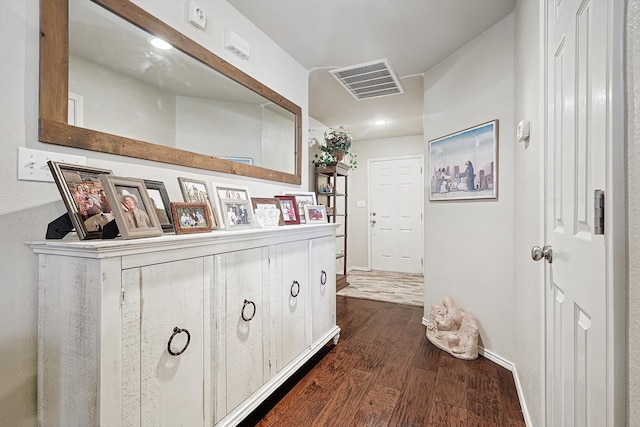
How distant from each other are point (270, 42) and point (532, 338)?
2550mm

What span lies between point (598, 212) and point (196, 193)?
1.58 metres

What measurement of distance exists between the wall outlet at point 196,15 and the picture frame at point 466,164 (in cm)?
205

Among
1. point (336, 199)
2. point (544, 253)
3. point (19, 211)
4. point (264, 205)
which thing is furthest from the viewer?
point (336, 199)

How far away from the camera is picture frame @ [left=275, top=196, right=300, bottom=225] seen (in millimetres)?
2201

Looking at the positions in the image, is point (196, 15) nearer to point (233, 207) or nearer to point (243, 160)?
point (243, 160)

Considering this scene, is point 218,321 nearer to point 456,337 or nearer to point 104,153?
point 104,153

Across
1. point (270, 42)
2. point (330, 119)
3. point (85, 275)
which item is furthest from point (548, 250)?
point (330, 119)

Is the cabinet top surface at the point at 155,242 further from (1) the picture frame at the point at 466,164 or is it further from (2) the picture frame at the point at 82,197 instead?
(1) the picture frame at the point at 466,164

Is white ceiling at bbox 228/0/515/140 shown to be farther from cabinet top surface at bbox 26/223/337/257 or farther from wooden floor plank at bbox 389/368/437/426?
wooden floor plank at bbox 389/368/437/426

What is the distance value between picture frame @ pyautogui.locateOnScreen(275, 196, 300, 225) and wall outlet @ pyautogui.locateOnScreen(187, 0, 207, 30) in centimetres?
115

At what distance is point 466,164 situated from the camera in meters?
2.46

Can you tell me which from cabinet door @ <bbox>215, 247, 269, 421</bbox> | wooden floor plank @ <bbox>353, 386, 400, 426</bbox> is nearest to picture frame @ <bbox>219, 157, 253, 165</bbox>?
cabinet door @ <bbox>215, 247, 269, 421</bbox>

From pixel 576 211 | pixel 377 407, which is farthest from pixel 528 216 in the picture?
pixel 377 407

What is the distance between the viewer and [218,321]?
130cm
